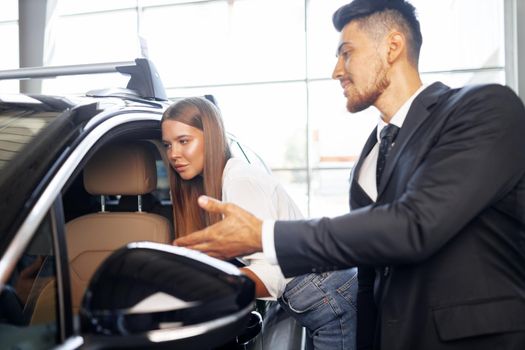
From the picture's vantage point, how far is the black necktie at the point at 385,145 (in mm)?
1454

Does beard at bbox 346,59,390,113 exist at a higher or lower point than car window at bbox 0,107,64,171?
higher

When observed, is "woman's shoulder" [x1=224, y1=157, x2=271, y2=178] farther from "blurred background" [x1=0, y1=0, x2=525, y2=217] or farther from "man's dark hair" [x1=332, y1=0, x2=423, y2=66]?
"blurred background" [x1=0, y1=0, x2=525, y2=217]

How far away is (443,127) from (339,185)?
8.33 m

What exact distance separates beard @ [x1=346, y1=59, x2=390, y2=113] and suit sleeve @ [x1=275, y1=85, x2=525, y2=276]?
1.09 feet

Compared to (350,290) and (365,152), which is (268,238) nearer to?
(365,152)

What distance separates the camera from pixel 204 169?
1939 mm

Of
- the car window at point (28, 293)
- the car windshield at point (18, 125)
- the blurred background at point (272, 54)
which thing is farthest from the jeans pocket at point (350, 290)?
the blurred background at point (272, 54)

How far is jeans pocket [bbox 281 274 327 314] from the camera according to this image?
1.80m

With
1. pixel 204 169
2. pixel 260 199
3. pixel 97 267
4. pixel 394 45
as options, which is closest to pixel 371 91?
pixel 394 45

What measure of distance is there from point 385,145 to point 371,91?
165 millimetres

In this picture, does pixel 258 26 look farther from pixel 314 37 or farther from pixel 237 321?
pixel 237 321

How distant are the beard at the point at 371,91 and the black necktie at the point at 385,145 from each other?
95mm

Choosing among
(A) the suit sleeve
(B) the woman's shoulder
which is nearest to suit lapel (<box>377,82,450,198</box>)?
(A) the suit sleeve

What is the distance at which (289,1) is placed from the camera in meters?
8.90
